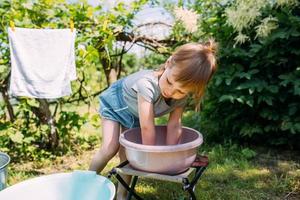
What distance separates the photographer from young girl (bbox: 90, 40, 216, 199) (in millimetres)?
1586

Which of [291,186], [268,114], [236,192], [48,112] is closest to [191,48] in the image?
[236,192]

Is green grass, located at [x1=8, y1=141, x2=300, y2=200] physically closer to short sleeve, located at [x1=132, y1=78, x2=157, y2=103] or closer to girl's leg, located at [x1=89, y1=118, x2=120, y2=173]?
girl's leg, located at [x1=89, y1=118, x2=120, y2=173]

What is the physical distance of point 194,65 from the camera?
5.12 feet

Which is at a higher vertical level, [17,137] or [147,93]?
[147,93]

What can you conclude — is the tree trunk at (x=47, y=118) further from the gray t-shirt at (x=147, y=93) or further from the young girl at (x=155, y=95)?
the gray t-shirt at (x=147, y=93)

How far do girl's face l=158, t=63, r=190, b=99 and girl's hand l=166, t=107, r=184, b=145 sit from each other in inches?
6.2

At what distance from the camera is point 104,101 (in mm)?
2014

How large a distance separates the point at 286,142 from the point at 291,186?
69 cm

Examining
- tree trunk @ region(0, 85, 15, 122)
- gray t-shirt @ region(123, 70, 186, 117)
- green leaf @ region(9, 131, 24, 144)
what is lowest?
green leaf @ region(9, 131, 24, 144)

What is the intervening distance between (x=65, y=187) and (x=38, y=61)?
1132 millimetres

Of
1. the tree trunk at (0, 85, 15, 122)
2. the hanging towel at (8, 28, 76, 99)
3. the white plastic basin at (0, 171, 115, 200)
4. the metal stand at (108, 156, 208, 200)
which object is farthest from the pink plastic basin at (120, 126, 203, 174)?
the tree trunk at (0, 85, 15, 122)

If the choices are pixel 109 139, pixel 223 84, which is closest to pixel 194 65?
pixel 109 139

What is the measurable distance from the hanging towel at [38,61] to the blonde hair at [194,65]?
47.1 inches

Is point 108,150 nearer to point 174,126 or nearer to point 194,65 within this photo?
point 174,126
